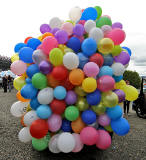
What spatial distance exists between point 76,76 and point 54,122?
2.60 ft

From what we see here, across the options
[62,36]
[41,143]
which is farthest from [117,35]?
[41,143]

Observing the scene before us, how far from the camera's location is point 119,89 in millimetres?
A: 2674

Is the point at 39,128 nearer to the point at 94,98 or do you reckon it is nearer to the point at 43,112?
the point at 43,112

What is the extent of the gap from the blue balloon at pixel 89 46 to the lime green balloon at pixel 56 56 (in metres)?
0.37

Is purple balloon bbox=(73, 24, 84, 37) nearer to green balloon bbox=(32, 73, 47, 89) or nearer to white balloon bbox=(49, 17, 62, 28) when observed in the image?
white balloon bbox=(49, 17, 62, 28)

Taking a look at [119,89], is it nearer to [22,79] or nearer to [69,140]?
[69,140]

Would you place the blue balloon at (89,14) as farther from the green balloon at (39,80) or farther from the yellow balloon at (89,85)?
the green balloon at (39,80)

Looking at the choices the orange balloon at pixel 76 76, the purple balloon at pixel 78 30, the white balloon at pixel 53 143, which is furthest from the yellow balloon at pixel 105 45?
the white balloon at pixel 53 143

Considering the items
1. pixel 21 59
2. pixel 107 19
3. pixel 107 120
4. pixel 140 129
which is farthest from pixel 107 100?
pixel 140 129

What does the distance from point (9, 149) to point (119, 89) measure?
264 cm

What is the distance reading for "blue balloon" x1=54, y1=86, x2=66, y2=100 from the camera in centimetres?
232

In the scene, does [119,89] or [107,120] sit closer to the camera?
[107,120]

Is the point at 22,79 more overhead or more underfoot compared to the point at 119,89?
more overhead

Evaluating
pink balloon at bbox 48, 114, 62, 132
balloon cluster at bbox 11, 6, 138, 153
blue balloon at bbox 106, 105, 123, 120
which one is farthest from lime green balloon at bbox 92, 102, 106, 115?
pink balloon at bbox 48, 114, 62, 132
